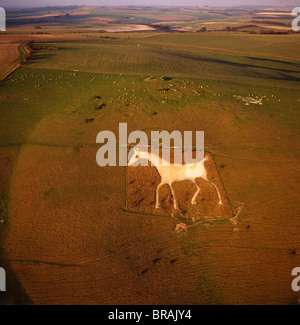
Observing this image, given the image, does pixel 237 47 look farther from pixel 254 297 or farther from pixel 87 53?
pixel 254 297

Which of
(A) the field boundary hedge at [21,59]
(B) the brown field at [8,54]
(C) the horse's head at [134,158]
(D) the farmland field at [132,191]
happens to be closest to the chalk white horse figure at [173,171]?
(C) the horse's head at [134,158]

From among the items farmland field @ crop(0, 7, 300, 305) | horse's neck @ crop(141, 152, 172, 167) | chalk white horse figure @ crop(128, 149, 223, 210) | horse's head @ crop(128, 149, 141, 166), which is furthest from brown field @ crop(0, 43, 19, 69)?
horse's neck @ crop(141, 152, 172, 167)

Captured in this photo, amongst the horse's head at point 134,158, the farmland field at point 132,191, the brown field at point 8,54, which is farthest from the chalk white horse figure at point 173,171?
the brown field at point 8,54

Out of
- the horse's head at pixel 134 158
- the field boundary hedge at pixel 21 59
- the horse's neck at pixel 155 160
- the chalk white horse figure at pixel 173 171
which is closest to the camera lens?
the chalk white horse figure at pixel 173 171

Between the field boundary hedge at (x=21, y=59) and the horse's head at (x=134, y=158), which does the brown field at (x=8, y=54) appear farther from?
the horse's head at (x=134, y=158)

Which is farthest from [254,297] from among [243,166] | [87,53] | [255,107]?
[87,53]

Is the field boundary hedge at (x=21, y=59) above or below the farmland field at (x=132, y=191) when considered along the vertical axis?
above

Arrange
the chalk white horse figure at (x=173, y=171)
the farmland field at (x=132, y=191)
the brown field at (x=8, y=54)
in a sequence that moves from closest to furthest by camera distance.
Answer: the farmland field at (x=132, y=191) → the chalk white horse figure at (x=173, y=171) → the brown field at (x=8, y=54)

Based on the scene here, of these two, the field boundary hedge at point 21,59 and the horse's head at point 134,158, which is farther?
the field boundary hedge at point 21,59

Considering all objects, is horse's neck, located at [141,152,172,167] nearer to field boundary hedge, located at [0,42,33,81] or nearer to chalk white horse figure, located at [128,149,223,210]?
chalk white horse figure, located at [128,149,223,210]
